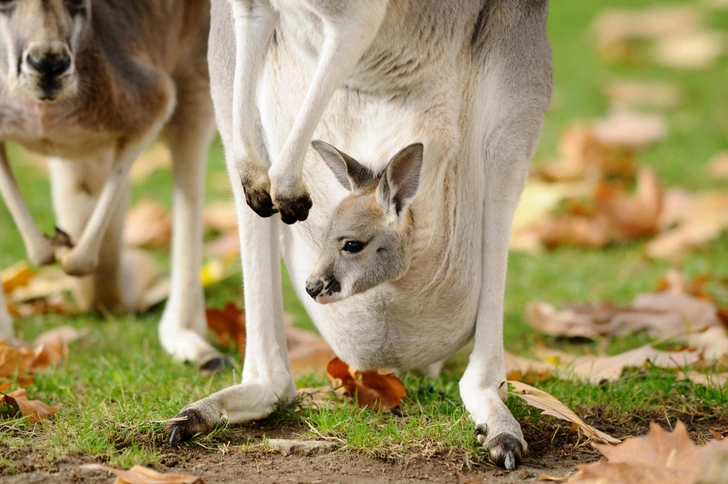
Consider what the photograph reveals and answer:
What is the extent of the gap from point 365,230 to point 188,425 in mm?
600

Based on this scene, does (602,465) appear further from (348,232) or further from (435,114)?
(435,114)

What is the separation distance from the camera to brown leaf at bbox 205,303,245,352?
11.7 feet

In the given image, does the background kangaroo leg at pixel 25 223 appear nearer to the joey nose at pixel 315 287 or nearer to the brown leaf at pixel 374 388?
the brown leaf at pixel 374 388

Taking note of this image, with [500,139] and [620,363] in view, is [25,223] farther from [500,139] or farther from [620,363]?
[620,363]

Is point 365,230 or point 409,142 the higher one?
point 409,142

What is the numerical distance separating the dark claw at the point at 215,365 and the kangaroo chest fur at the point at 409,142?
0.78 meters

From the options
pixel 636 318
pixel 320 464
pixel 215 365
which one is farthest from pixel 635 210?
pixel 320 464

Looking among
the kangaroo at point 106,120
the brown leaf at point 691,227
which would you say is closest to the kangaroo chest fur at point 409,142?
the kangaroo at point 106,120

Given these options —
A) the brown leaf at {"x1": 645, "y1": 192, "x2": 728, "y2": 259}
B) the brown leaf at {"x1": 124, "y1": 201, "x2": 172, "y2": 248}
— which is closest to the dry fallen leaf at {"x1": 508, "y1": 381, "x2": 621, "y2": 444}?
the brown leaf at {"x1": 645, "y1": 192, "x2": 728, "y2": 259}

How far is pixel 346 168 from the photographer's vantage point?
237cm

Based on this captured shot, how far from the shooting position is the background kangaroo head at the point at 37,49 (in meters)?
2.94

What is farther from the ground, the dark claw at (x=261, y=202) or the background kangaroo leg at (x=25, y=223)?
the dark claw at (x=261, y=202)

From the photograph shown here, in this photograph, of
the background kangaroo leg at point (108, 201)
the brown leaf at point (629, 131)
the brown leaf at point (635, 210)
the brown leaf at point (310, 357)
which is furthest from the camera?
the brown leaf at point (629, 131)

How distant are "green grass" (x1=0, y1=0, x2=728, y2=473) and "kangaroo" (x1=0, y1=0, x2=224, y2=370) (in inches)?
8.2
